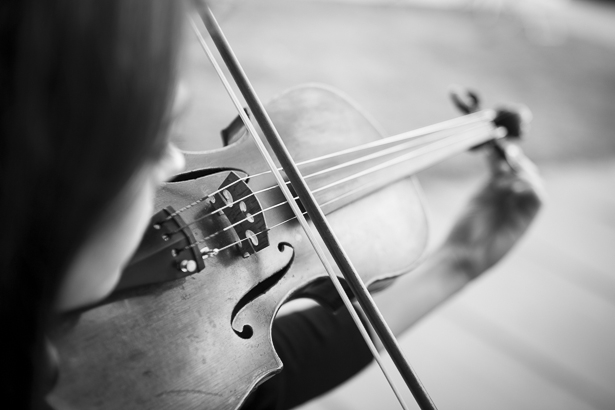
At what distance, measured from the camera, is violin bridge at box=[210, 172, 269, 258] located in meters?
0.52

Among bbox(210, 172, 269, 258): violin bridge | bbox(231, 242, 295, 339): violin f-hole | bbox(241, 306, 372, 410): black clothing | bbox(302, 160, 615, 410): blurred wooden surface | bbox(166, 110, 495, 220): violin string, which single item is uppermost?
bbox(166, 110, 495, 220): violin string

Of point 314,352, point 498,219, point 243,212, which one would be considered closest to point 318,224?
point 243,212

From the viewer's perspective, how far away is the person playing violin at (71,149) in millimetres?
268

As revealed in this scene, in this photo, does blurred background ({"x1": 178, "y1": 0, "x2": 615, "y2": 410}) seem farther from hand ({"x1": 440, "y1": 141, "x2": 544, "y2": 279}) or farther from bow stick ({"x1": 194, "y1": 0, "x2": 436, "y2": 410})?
hand ({"x1": 440, "y1": 141, "x2": 544, "y2": 279})

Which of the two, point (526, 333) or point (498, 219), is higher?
point (498, 219)

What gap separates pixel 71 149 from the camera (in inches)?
11.4

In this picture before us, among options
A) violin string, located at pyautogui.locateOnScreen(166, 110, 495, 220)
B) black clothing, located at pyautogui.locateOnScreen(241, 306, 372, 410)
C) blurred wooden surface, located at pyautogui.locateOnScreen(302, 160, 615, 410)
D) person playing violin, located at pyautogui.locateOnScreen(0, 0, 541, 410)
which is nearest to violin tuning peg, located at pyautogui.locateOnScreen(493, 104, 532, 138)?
violin string, located at pyautogui.locateOnScreen(166, 110, 495, 220)

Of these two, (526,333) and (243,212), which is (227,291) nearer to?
(243,212)

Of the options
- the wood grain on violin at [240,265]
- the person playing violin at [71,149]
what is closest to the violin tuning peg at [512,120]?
the wood grain on violin at [240,265]

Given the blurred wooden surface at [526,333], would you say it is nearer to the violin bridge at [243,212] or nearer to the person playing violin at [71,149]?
the violin bridge at [243,212]

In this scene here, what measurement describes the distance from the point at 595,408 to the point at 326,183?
1018 mm

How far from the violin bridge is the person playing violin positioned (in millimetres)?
133

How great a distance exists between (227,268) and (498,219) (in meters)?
0.61

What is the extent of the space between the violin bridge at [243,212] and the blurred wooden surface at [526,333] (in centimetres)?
69
